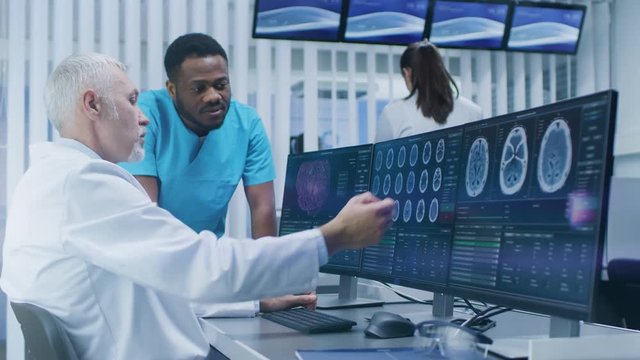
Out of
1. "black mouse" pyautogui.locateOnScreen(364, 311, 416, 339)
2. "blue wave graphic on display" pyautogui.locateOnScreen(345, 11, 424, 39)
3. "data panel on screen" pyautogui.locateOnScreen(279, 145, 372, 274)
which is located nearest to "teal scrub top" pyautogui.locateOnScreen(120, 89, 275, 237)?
"data panel on screen" pyautogui.locateOnScreen(279, 145, 372, 274)

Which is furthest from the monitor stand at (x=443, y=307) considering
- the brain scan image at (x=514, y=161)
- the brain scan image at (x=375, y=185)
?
the brain scan image at (x=514, y=161)

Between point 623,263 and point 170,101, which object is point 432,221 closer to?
point 623,263

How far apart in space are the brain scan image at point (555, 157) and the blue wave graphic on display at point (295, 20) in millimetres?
2864

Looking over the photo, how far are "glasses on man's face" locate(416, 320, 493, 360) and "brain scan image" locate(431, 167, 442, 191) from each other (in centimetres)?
36

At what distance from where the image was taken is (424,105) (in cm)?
304

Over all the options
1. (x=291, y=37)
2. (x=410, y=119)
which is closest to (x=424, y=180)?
(x=410, y=119)

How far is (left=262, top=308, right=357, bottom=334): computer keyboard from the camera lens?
1.55 m

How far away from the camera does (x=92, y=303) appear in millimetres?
1376

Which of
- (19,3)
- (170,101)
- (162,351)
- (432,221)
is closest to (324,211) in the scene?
(432,221)

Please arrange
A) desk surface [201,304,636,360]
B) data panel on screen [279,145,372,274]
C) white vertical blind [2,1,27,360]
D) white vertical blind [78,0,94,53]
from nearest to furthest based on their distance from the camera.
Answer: desk surface [201,304,636,360], data panel on screen [279,145,372,274], white vertical blind [2,1,27,360], white vertical blind [78,0,94,53]

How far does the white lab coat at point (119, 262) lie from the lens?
124cm

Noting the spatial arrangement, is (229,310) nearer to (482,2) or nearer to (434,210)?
(434,210)

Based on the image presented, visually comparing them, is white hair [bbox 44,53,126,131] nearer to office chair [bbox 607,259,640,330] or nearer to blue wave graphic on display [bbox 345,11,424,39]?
office chair [bbox 607,259,640,330]

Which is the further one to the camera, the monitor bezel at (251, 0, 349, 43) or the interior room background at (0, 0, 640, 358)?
the monitor bezel at (251, 0, 349, 43)
